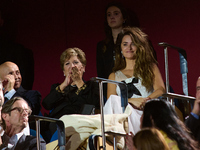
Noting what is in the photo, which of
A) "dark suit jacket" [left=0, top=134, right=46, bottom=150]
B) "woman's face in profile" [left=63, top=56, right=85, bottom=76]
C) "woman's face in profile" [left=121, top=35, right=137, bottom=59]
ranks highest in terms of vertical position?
"woman's face in profile" [left=121, top=35, right=137, bottom=59]

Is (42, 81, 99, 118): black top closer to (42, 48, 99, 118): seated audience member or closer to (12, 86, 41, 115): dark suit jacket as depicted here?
(42, 48, 99, 118): seated audience member

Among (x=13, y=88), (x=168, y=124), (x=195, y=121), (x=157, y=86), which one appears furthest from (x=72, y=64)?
(x=168, y=124)

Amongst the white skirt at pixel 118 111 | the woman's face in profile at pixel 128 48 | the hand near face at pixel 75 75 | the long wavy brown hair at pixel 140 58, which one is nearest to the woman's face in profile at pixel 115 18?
the long wavy brown hair at pixel 140 58

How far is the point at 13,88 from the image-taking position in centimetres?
432

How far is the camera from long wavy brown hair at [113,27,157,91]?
387cm

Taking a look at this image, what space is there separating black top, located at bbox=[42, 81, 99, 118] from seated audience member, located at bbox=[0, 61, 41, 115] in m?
0.17

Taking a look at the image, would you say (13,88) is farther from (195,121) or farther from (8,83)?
(195,121)

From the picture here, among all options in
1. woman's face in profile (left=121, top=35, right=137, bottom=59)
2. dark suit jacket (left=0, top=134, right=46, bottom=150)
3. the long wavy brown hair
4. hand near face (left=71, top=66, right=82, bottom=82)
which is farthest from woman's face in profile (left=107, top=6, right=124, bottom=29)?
dark suit jacket (left=0, top=134, right=46, bottom=150)

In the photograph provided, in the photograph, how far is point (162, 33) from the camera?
4.61m

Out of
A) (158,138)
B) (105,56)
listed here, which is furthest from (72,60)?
(158,138)

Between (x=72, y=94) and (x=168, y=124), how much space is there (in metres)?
1.67

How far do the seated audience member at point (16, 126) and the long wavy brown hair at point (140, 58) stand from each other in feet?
3.45

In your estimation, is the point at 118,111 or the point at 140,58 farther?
the point at 140,58

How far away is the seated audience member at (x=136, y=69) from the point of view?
151 inches
